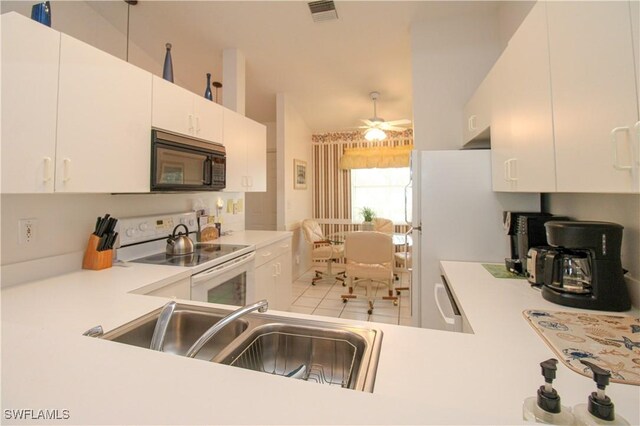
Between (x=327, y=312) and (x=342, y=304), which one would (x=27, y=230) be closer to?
(x=327, y=312)

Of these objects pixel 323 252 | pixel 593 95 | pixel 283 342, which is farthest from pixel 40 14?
pixel 323 252

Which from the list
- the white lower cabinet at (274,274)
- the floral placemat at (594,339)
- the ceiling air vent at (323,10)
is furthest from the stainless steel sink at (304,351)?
the ceiling air vent at (323,10)

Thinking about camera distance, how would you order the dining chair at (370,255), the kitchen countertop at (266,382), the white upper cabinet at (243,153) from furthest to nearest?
1. the dining chair at (370,255)
2. the white upper cabinet at (243,153)
3. the kitchen countertop at (266,382)

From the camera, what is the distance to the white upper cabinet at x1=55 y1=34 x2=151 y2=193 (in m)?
1.33

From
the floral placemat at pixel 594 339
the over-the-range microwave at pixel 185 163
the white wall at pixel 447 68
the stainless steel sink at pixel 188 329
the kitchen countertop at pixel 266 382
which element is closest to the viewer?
the kitchen countertop at pixel 266 382

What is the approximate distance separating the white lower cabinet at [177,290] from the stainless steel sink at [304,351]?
778 millimetres

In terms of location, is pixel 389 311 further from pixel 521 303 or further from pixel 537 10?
pixel 537 10

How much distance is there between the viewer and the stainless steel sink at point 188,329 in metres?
1.05

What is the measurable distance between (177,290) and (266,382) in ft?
4.24

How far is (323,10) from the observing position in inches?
94.6

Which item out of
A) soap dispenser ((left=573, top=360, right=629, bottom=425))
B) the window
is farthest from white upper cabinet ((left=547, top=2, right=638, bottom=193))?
the window

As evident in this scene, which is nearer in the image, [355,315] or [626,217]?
[626,217]

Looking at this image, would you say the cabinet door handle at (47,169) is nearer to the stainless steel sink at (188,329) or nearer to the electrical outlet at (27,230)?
the electrical outlet at (27,230)

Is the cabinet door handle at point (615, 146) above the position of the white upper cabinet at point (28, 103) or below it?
below
